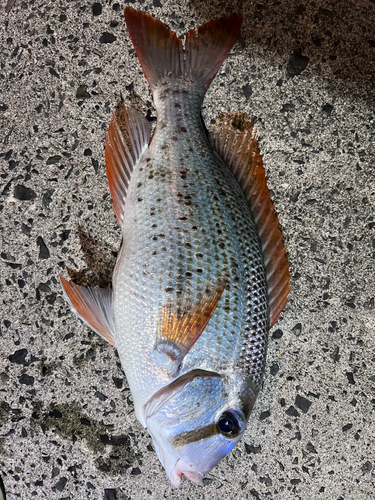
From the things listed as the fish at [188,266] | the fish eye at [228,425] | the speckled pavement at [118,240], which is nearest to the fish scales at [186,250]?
the fish at [188,266]

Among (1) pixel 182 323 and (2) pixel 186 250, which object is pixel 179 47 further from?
(1) pixel 182 323

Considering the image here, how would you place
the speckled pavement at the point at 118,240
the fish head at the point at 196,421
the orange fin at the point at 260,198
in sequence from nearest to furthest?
the fish head at the point at 196,421, the orange fin at the point at 260,198, the speckled pavement at the point at 118,240

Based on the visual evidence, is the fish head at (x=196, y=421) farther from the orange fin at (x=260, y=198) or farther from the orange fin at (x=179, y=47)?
the orange fin at (x=179, y=47)

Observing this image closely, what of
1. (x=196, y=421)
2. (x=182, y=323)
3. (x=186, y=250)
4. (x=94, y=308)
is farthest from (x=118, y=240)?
(x=196, y=421)

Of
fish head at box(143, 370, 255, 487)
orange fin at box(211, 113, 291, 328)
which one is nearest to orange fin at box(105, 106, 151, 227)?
orange fin at box(211, 113, 291, 328)

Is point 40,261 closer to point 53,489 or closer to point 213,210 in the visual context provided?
point 213,210

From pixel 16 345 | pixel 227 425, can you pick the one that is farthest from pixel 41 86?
pixel 227 425

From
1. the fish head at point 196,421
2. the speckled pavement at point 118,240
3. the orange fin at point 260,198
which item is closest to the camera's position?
the fish head at point 196,421
